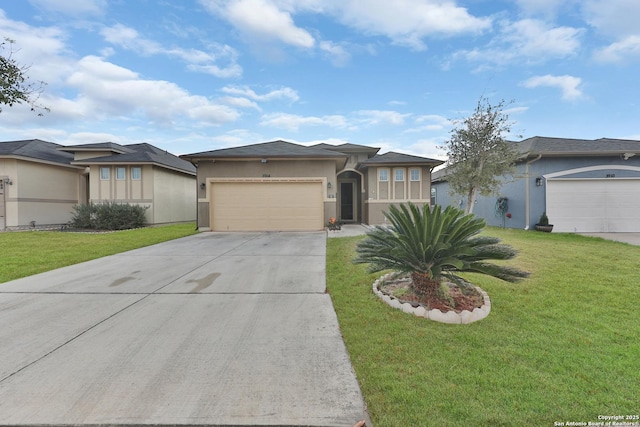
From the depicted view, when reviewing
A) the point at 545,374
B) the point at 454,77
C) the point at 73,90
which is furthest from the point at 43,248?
the point at 454,77

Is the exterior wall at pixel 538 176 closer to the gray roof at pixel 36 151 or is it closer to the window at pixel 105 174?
the window at pixel 105 174

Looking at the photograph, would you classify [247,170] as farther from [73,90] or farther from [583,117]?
[583,117]

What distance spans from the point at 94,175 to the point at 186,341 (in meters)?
17.3

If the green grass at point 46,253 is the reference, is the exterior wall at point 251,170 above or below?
above

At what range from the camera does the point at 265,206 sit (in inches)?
498

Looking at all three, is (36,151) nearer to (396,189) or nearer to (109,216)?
(109,216)

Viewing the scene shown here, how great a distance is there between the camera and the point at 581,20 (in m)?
8.87

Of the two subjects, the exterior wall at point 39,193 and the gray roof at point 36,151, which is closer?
the exterior wall at point 39,193

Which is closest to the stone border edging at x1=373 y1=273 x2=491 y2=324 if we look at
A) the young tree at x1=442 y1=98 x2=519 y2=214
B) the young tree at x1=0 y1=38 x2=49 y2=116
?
the young tree at x1=442 y1=98 x2=519 y2=214

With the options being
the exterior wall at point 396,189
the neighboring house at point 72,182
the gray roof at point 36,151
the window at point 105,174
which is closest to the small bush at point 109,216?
the neighboring house at point 72,182

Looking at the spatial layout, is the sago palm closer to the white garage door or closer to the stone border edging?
the stone border edging

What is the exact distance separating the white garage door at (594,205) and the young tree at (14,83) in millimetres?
18194

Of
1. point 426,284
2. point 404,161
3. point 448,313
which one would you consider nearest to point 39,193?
point 404,161

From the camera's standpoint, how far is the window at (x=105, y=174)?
15.7 m
